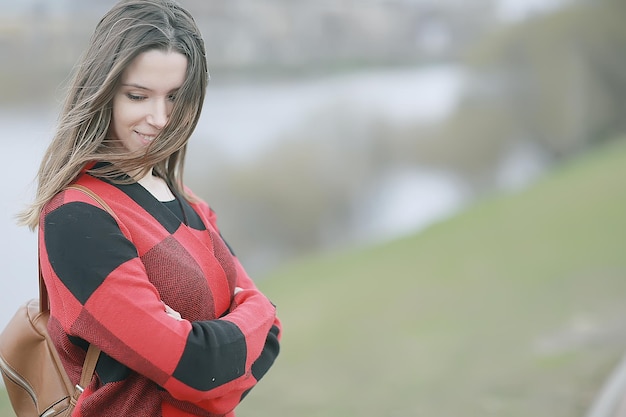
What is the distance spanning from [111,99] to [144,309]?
0.31 m

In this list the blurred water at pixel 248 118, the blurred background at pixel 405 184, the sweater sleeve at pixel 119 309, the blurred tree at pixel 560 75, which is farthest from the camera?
the blurred tree at pixel 560 75

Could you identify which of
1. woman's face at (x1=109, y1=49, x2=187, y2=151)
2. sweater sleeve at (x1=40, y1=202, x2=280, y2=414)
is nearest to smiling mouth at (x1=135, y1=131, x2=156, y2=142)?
woman's face at (x1=109, y1=49, x2=187, y2=151)

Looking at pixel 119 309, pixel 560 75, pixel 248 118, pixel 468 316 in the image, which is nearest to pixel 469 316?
pixel 468 316

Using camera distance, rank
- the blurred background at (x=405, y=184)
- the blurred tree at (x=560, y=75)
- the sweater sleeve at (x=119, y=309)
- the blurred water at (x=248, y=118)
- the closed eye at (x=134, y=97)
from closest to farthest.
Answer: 1. the sweater sleeve at (x=119, y=309)
2. the closed eye at (x=134, y=97)
3. the blurred water at (x=248, y=118)
4. the blurred background at (x=405, y=184)
5. the blurred tree at (x=560, y=75)

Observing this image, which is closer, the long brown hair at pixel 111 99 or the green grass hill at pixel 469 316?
the long brown hair at pixel 111 99

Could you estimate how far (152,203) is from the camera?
115 centimetres

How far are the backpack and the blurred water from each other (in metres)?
0.60

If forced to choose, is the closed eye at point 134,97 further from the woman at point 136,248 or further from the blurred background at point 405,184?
the blurred background at point 405,184

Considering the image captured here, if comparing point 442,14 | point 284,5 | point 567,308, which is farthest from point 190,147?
point 567,308

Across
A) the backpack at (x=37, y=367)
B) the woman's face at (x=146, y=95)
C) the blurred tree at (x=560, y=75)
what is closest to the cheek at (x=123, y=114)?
the woman's face at (x=146, y=95)

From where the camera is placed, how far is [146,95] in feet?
3.64

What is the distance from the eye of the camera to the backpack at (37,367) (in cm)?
110

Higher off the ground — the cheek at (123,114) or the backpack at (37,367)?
the cheek at (123,114)

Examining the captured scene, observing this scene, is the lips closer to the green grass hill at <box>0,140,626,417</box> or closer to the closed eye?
the closed eye
